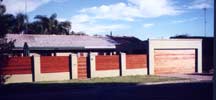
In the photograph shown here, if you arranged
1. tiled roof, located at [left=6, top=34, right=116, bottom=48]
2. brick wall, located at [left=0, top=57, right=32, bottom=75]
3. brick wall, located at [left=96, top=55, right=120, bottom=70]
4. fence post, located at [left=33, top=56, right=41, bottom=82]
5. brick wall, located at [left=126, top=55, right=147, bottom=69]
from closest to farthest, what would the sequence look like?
brick wall, located at [left=0, top=57, right=32, bottom=75] → fence post, located at [left=33, top=56, right=41, bottom=82] → brick wall, located at [left=96, top=55, right=120, bottom=70] → brick wall, located at [left=126, top=55, right=147, bottom=69] → tiled roof, located at [left=6, top=34, right=116, bottom=48]

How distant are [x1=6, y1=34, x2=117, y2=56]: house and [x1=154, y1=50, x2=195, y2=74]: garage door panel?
7.74 m

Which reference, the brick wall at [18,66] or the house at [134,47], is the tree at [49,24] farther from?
the brick wall at [18,66]

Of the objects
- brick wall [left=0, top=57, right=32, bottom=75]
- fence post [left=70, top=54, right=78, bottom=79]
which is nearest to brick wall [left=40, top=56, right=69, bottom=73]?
fence post [left=70, top=54, right=78, bottom=79]

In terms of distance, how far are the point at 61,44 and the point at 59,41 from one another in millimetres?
1163

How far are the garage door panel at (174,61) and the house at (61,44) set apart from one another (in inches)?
305

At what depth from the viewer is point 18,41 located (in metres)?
34.8

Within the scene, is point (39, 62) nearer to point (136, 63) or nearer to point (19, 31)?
point (136, 63)

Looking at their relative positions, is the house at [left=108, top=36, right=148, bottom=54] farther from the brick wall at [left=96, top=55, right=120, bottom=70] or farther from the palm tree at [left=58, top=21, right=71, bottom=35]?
the palm tree at [left=58, top=21, right=71, bottom=35]

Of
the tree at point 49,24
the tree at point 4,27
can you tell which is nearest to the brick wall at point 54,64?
the tree at point 4,27

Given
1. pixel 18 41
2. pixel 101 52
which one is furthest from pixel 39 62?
pixel 101 52

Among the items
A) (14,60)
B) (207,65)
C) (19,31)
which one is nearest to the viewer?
(14,60)

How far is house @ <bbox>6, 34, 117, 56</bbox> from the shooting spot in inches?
1342

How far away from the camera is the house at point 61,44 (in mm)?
34094

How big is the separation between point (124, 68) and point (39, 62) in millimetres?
7356
